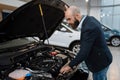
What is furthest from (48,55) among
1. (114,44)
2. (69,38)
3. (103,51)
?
(114,44)

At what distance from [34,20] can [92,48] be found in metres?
1.13

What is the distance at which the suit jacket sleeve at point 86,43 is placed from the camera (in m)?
2.16

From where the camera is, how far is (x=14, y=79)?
6.44 feet

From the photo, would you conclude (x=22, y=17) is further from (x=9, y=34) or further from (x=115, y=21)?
(x=115, y=21)

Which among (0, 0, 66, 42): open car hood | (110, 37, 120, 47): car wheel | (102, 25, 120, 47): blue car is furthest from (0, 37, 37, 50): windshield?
(110, 37, 120, 47): car wheel

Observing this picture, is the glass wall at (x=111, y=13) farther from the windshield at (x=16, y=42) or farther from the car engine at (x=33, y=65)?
the car engine at (x=33, y=65)

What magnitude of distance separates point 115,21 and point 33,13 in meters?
12.2

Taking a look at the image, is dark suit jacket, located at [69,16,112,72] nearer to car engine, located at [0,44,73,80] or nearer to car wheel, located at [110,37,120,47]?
car engine, located at [0,44,73,80]

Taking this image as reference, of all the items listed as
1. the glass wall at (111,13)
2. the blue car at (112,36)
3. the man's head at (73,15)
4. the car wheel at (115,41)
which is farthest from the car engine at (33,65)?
the glass wall at (111,13)

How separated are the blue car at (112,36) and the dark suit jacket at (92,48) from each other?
847 centimetres

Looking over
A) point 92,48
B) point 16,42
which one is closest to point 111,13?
point 16,42

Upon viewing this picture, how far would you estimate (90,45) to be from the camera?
218cm

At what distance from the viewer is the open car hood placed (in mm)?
2479

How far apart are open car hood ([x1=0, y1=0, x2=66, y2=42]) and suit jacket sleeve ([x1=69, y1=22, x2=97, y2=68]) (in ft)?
2.46
